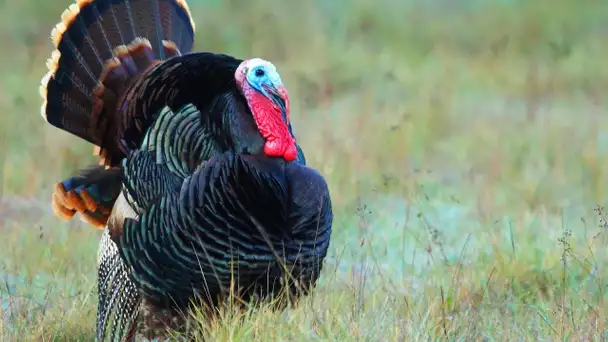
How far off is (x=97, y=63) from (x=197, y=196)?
46.3 inches

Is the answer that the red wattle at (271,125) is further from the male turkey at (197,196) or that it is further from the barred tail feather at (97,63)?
the barred tail feather at (97,63)

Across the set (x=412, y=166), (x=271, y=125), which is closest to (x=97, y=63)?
(x=271, y=125)

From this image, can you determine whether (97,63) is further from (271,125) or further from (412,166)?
(412,166)

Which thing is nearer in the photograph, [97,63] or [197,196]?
[197,196]

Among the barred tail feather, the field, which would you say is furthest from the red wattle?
the barred tail feather

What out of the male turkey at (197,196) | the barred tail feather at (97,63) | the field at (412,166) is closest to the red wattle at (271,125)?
the male turkey at (197,196)

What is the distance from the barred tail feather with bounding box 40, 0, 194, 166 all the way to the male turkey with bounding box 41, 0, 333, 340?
5 centimetres

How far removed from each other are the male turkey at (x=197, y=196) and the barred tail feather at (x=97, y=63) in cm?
5

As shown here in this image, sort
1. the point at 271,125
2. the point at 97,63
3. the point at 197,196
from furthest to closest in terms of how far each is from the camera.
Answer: the point at 97,63 → the point at 271,125 → the point at 197,196

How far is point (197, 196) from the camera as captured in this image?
152 inches

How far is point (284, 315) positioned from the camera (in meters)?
4.05

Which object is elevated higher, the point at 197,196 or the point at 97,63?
the point at 97,63

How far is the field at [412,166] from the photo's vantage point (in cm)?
425

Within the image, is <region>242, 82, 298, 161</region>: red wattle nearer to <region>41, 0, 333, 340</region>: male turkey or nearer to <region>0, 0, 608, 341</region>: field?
<region>41, 0, 333, 340</region>: male turkey
